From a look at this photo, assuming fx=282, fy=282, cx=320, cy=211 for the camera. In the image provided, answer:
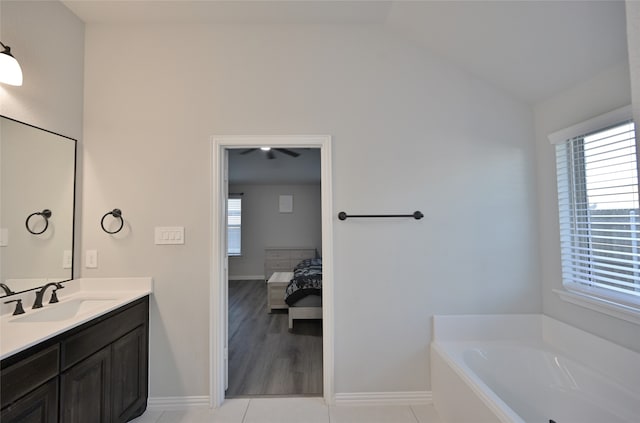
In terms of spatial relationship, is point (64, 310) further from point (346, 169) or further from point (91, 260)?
point (346, 169)

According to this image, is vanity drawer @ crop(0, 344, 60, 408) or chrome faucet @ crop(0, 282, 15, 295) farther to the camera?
chrome faucet @ crop(0, 282, 15, 295)

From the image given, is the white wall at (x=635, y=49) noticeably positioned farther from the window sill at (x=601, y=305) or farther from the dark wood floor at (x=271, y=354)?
the dark wood floor at (x=271, y=354)

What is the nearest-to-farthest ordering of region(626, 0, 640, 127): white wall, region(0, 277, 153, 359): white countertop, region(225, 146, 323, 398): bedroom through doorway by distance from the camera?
region(626, 0, 640, 127): white wall, region(0, 277, 153, 359): white countertop, region(225, 146, 323, 398): bedroom through doorway

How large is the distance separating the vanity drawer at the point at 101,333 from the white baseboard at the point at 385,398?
1.56 meters

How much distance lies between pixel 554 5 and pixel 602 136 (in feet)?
2.69

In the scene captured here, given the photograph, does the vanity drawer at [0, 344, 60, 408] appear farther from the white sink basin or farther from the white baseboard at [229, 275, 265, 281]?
the white baseboard at [229, 275, 265, 281]

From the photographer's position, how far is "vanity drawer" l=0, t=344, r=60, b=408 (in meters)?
1.14

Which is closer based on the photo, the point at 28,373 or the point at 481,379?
the point at 28,373

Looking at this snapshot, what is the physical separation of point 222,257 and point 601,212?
2.58m

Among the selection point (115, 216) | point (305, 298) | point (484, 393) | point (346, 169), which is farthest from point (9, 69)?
point (305, 298)

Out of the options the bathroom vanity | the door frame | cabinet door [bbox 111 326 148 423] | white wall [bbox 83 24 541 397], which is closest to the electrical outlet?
white wall [bbox 83 24 541 397]

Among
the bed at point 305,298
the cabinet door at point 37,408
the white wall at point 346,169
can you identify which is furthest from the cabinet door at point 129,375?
the bed at point 305,298

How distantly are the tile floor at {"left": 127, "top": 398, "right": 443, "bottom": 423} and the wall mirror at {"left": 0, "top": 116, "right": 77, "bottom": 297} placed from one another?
122 cm

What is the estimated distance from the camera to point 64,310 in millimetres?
1804
